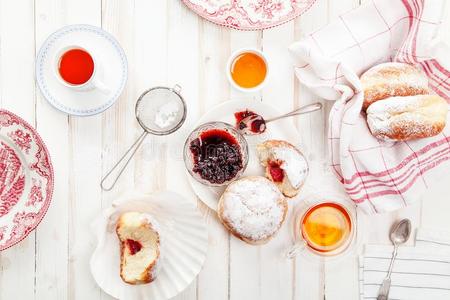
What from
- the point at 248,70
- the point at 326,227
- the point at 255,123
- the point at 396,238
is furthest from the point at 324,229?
the point at 248,70

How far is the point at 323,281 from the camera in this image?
1289mm

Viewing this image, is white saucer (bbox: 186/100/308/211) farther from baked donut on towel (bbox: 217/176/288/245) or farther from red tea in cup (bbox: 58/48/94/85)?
red tea in cup (bbox: 58/48/94/85)

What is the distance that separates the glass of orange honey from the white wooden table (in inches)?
4.9

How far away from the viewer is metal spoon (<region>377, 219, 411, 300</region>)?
128 centimetres

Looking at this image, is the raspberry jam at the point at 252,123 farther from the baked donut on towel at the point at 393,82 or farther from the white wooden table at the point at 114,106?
the baked donut on towel at the point at 393,82

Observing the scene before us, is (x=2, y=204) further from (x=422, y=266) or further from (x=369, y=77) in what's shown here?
(x=422, y=266)

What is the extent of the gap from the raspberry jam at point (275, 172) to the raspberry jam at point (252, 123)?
0.07 m

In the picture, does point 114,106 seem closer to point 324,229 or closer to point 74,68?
point 74,68

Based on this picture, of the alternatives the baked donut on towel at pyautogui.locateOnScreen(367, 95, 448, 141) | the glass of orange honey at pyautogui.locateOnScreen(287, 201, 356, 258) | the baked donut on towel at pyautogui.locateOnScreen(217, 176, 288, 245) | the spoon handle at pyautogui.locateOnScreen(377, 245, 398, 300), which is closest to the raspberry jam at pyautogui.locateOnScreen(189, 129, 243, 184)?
the baked donut on towel at pyautogui.locateOnScreen(217, 176, 288, 245)

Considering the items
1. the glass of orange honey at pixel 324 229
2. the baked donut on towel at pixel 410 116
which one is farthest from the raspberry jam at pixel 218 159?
the baked donut on towel at pixel 410 116

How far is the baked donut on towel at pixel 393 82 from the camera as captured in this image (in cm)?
117

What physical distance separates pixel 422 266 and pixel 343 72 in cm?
46

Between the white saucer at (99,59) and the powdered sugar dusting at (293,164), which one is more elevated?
the white saucer at (99,59)

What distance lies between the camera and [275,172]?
1.21 m
